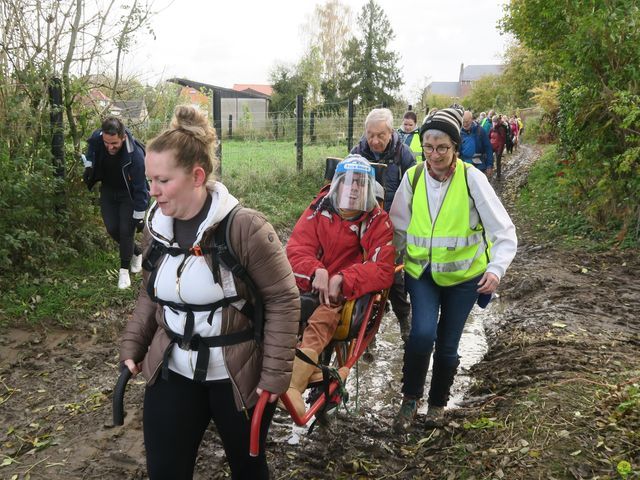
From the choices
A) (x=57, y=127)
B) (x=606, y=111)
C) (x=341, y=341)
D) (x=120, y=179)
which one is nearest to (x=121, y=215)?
(x=120, y=179)

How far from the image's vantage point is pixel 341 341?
376 centimetres

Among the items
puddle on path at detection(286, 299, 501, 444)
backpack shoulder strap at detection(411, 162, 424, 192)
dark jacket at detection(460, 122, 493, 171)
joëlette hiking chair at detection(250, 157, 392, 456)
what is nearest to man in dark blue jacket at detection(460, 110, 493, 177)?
dark jacket at detection(460, 122, 493, 171)

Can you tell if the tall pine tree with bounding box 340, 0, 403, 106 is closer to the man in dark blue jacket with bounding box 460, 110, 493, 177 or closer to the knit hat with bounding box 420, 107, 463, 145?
the man in dark blue jacket with bounding box 460, 110, 493, 177

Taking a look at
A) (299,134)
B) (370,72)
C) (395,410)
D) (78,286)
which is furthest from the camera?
(370,72)

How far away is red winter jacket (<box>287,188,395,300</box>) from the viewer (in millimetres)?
3678

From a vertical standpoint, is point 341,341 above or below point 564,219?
above

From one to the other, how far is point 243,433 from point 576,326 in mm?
3989

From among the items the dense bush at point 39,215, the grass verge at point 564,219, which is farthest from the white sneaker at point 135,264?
the grass verge at point 564,219

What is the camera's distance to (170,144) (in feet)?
7.30

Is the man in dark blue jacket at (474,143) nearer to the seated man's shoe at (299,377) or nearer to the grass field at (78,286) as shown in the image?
the grass field at (78,286)

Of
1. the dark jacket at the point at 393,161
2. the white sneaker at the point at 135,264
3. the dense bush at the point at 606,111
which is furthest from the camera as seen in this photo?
the dense bush at the point at 606,111

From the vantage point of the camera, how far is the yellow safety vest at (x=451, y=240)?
3523 mm

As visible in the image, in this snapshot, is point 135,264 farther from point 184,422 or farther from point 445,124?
point 184,422

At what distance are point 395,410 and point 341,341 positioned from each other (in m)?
1.00
